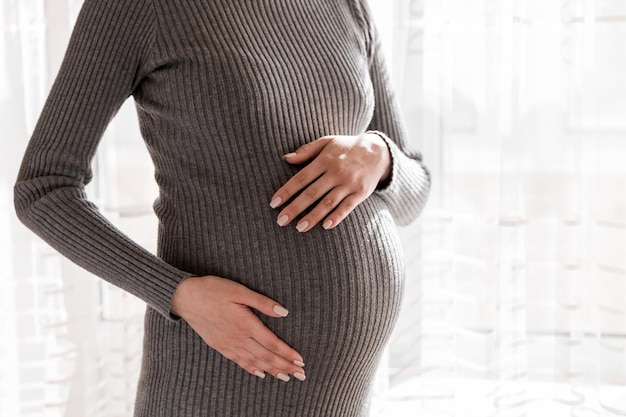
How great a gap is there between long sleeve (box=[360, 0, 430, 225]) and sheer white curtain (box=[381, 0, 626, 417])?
217 mm

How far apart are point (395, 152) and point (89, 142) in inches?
18.4

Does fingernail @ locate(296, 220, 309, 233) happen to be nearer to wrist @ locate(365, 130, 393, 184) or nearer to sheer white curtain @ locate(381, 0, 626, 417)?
wrist @ locate(365, 130, 393, 184)

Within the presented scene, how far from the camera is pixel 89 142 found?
105cm

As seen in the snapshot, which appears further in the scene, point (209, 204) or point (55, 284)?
point (55, 284)

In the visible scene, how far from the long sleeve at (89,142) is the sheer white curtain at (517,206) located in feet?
2.22

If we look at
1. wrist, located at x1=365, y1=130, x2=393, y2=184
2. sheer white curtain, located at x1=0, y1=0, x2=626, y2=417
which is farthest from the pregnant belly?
sheer white curtain, located at x1=0, y1=0, x2=626, y2=417

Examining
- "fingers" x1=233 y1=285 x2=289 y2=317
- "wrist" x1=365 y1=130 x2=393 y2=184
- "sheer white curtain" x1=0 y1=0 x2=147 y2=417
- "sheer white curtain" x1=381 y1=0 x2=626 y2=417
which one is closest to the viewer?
"fingers" x1=233 y1=285 x2=289 y2=317

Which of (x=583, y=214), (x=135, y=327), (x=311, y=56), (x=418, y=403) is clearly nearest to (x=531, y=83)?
(x=583, y=214)

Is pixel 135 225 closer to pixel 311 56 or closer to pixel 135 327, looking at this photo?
pixel 135 327

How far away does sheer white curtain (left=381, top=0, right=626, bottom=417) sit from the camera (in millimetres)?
1473

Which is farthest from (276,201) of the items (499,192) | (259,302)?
(499,192)

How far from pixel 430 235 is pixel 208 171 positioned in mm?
683

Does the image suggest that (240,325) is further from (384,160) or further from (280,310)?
(384,160)

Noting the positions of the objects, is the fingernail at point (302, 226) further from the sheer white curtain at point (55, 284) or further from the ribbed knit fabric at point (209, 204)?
the sheer white curtain at point (55, 284)
